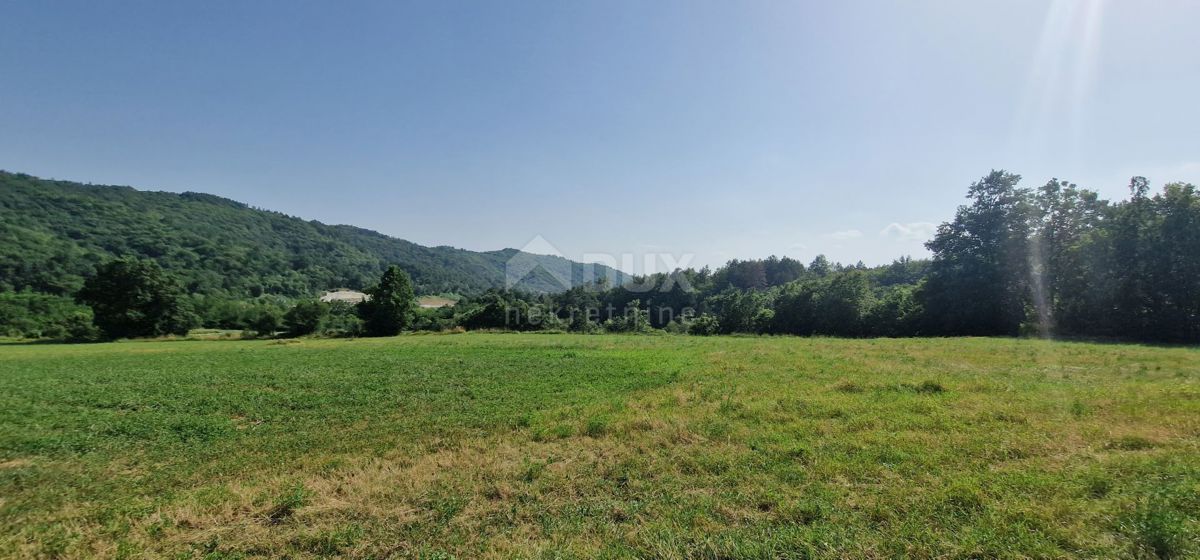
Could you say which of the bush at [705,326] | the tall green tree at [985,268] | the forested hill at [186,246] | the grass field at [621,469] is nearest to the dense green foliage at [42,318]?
the forested hill at [186,246]

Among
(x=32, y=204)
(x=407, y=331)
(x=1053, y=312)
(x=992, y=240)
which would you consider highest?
(x=32, y=204)

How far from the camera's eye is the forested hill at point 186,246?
89.1 meters

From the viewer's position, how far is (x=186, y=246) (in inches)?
4695

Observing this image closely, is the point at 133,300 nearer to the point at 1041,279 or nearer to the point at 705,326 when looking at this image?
the point at 705,326

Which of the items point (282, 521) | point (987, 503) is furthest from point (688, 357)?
point (282, 521)

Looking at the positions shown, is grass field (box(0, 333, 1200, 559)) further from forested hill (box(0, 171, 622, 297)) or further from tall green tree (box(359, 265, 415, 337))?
forested hill (box(0, 171, 622, 297))

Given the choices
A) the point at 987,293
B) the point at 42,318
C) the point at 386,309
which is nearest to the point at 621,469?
the point at 987,293

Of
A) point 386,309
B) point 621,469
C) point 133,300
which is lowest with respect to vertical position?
point 621,469

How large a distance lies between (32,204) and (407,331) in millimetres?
160772

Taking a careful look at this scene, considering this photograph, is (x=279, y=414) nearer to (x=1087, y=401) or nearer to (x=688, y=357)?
(x=688, y=357)

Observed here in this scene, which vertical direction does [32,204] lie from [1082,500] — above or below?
above

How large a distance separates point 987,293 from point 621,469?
40115mm

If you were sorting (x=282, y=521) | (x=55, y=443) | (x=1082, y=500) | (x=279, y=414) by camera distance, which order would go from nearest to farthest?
(x=1082, y=500) → (x=282, y=521) → (x=55, y=443) → (x=279, y=414)

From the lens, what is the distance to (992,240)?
109 feet
